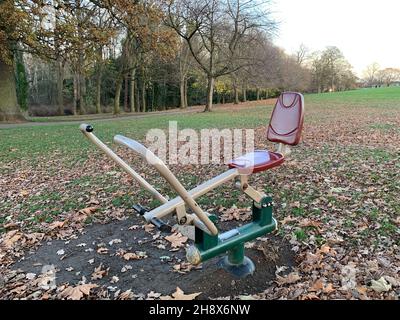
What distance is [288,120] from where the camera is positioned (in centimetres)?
327

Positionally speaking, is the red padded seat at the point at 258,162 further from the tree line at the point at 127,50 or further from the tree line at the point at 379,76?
the tree line at the point at 379,76

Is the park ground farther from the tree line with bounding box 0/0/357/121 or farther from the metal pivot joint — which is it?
the tree line with bounding box 0/0/357/121

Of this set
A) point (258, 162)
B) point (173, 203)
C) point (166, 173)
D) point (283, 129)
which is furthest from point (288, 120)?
point (166, 173)

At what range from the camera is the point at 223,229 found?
424 cm

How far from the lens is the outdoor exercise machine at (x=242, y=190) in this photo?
98.3 inches

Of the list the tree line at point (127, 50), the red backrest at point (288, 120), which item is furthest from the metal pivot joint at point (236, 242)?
the tree line at point (127, 50)

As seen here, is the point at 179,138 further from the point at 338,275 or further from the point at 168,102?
the point at 168,102

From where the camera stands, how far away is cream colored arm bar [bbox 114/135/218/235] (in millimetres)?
1922

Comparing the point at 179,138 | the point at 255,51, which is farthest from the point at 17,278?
the point at 255,51

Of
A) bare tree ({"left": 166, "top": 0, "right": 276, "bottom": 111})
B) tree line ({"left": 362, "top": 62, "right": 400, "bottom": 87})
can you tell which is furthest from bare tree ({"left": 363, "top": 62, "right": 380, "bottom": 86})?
bare tree ({"left": 166, "top": 0, "right": 276, "bottom": 111})

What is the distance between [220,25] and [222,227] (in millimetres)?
21359

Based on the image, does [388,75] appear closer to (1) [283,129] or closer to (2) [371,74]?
(2) [371,74]

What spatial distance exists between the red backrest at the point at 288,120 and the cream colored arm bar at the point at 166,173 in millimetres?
1219

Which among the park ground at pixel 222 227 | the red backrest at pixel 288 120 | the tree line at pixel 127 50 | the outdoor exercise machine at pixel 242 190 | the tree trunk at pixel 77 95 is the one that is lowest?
the park ground at pixel 222 227
